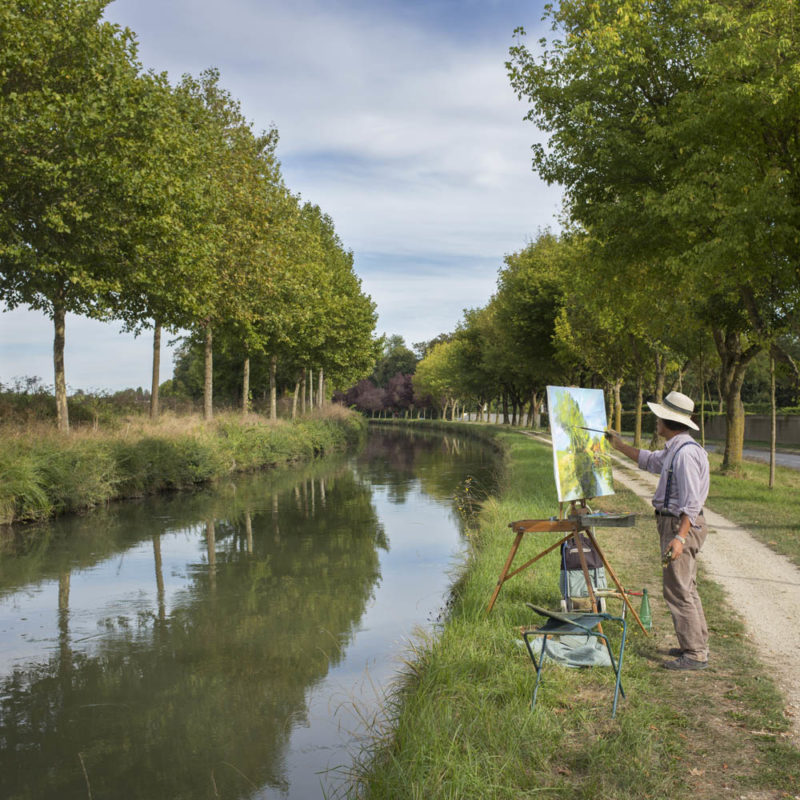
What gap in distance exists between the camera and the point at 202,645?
8734mm

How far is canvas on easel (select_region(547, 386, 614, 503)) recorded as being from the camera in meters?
7.37

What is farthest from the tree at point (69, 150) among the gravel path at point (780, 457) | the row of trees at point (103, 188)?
the gravel path at point (780, 457)

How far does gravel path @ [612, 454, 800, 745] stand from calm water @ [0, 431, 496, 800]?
345cm

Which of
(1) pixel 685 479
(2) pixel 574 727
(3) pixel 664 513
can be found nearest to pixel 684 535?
(3) pixel 664 513

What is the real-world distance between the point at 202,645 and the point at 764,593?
21.1 ft

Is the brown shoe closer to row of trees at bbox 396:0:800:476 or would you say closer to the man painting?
the man painting

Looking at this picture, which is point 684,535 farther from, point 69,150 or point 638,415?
point 638,415

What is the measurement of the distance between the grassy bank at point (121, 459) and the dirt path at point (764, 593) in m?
13.2

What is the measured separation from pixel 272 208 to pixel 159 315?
8.82 meters

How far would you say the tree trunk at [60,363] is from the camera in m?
19.7

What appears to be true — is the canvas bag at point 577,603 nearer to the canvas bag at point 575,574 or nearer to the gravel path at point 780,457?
the canvas bag at point 575,574

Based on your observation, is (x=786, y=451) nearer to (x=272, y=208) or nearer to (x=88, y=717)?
(x=272, y=208)

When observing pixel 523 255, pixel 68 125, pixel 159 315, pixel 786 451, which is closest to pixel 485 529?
pixel 68 125

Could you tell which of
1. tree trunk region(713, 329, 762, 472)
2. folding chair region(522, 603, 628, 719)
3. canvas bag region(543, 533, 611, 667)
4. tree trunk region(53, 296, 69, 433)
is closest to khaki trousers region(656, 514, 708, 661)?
canvas bag region(543, 533, 611, 667)
